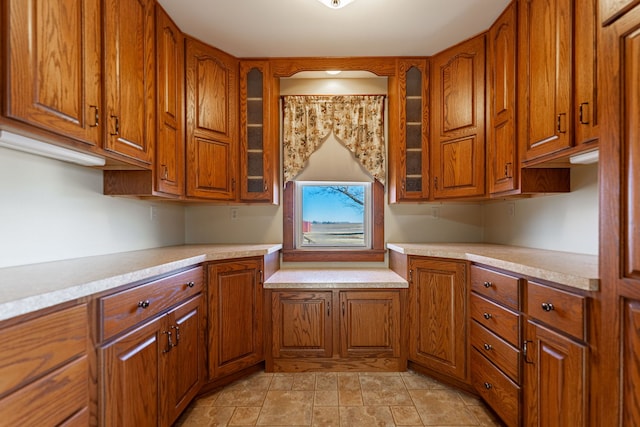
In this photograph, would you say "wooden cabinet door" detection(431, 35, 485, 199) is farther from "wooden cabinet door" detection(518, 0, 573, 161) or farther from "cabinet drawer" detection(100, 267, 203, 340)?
"cabinet drawer" detection(100, 267, 203, 340)

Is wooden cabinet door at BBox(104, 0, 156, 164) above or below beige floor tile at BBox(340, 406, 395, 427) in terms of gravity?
above

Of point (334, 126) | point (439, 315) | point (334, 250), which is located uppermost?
point (334, 126)

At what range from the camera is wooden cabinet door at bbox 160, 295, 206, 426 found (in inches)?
61.9

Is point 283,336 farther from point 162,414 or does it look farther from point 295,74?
point 295,74

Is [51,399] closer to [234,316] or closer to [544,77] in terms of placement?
[234,316]

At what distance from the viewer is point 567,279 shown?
1191mm

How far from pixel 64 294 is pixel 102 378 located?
386 mm

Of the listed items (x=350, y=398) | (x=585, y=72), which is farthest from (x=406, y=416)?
(x=585, y=72)

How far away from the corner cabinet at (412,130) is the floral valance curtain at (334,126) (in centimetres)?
27

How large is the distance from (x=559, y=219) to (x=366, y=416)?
67.6 inches

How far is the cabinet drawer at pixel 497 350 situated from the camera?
5.05 ft

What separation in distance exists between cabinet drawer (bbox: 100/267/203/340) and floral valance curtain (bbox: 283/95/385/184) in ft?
4.46

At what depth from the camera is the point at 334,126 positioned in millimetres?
2783

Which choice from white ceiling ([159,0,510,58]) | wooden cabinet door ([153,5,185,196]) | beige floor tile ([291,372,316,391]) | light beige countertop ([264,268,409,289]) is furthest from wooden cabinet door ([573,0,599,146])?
wooden cabinet door ([153,5,185,196])
